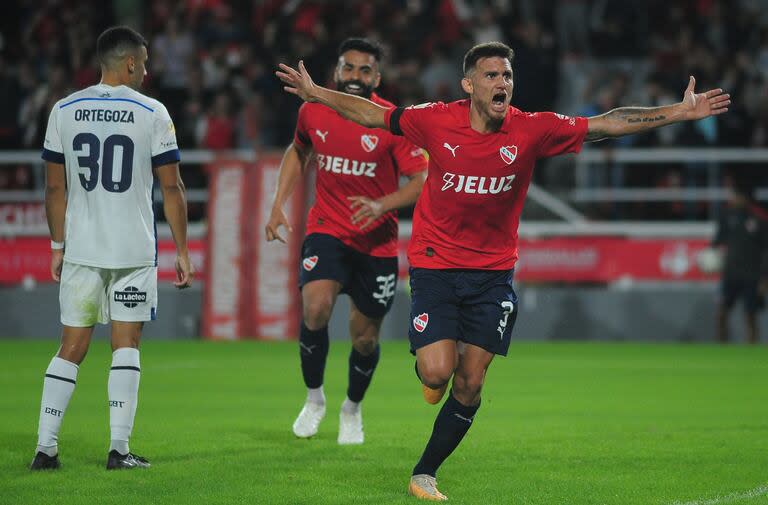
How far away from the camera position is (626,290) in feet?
55.8

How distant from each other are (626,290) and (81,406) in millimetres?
9129

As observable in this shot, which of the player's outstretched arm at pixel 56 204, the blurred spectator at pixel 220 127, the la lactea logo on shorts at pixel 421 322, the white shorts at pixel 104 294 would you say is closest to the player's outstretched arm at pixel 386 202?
the la lactea logo on shorts at pixel 421 322

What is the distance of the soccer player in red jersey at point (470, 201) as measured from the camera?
20.9 feet

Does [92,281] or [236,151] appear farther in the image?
[236,151]

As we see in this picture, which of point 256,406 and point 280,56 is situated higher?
point 280,56

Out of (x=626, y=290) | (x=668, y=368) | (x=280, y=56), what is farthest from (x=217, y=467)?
(x=280, y=56)

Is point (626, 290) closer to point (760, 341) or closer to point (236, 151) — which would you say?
point (760, 341)

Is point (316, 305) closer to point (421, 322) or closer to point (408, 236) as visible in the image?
point (421, 322)

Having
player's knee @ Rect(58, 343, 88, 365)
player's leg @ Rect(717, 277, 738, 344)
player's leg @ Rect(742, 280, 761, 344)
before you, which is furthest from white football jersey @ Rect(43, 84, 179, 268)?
player's leg @ Rect(742, 280, 761, 344)

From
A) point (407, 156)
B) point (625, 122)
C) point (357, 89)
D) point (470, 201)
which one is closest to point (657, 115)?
point (625, 122)

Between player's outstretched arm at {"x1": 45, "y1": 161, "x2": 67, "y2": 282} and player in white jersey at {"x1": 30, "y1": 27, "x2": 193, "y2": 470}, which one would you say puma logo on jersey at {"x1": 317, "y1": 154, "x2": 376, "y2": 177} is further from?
player's outstretched arm at {"x1": 45, "y1": 161, "x2": 67, "y2": 282}

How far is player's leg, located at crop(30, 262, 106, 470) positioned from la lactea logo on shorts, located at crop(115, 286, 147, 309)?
0.12m

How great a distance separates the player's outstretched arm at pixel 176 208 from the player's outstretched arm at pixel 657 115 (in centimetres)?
225

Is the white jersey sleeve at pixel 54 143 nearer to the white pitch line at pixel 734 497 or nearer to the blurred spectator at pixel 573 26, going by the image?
the white pitch line at pixel 734 497
